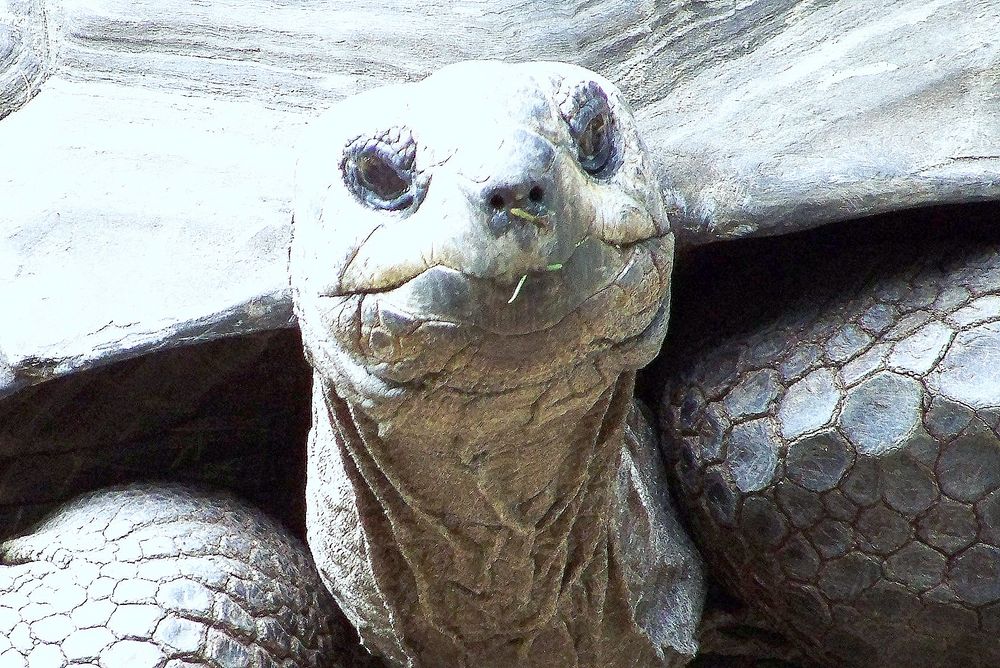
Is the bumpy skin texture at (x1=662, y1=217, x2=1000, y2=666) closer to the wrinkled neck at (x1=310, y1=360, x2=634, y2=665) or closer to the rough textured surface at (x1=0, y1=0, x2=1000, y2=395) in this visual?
the rough textured surface at (x1=0, y1=0, x2=1000, y2=395)

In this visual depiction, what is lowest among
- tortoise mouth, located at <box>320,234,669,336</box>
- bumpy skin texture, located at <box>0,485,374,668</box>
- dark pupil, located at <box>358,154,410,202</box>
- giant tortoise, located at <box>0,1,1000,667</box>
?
bumpy skin texture, located at <box>0,485,374,668</box>

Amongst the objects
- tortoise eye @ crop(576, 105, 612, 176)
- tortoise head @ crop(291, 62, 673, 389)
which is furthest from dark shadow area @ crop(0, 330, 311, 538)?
tortoise eye @ crop(576, 105, 612, 176)

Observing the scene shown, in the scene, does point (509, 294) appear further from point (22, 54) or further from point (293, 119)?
point (22, 54)

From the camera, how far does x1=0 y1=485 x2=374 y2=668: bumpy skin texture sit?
5.89ft

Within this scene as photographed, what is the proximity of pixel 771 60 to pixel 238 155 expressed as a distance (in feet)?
2.91

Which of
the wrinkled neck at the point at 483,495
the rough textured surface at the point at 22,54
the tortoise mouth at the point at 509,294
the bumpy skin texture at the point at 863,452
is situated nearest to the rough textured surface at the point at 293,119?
the rough textured surface at the point at 22,54

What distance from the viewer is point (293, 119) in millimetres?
1961

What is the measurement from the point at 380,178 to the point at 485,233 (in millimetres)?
207

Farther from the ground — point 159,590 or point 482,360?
point 482,360

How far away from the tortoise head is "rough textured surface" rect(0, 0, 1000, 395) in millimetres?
458

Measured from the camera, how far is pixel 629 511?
176cm

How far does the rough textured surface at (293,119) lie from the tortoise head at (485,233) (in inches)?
18.0

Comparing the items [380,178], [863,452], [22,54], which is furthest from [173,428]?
[863,452]

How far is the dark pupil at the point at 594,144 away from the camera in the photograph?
1.24 meters
